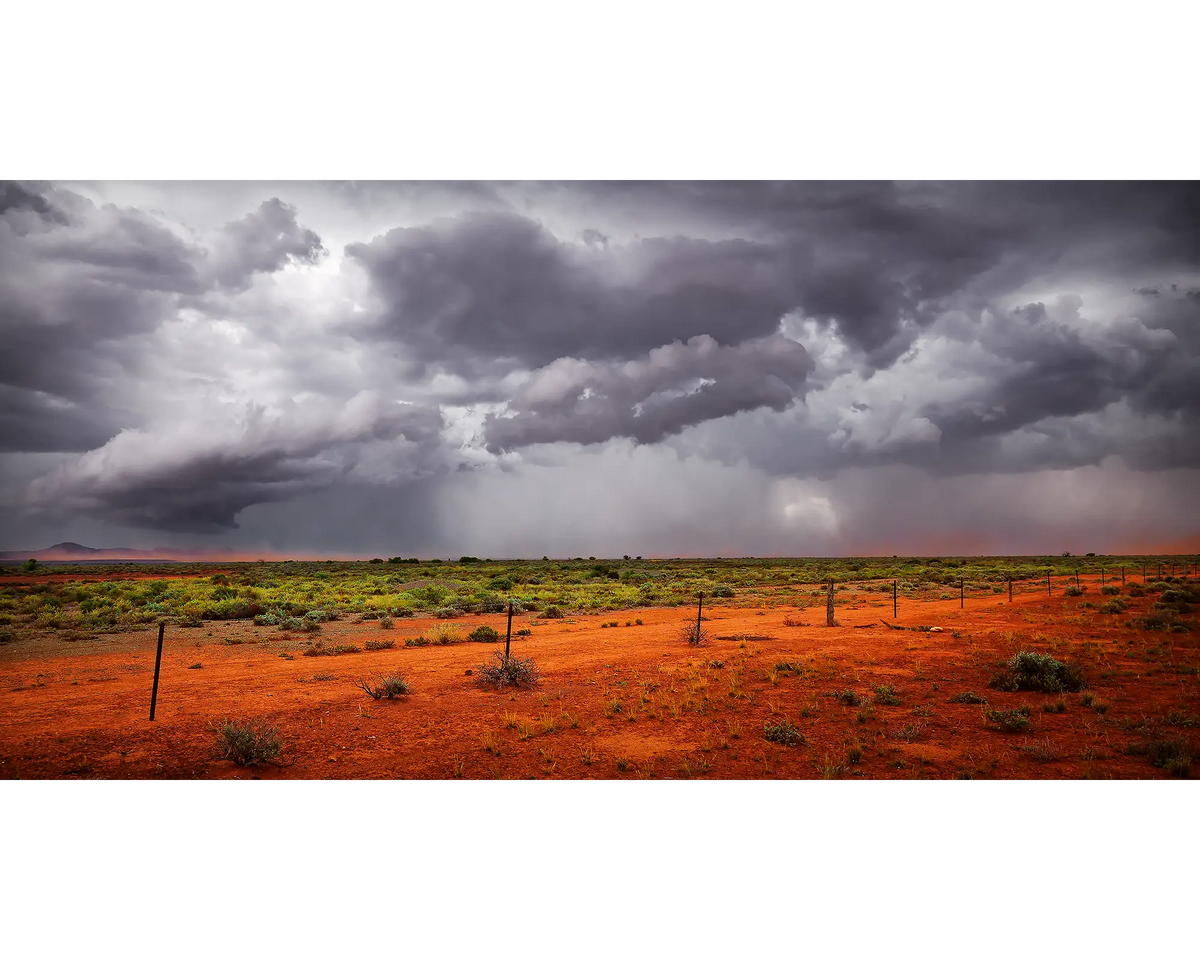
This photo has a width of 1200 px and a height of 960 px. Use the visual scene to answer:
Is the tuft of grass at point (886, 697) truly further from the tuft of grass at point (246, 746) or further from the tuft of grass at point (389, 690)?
the tuft of grass at point (246, 746)

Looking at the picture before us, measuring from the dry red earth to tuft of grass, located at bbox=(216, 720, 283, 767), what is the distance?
0.16 meters

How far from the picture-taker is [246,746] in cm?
735

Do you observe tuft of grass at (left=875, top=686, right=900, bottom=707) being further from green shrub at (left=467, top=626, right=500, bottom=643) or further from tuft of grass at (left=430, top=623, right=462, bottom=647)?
tuft of grass at (left=430, top=623, right=462, bottom=647)

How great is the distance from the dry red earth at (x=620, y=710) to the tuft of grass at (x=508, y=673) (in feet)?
1.20

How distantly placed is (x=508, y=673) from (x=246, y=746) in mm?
4730

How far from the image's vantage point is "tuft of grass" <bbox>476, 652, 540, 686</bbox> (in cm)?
1106

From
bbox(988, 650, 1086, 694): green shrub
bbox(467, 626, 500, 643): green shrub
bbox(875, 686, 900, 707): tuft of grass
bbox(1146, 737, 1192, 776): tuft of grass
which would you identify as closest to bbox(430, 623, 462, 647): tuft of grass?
bbox(467, 626, 500, 643): green shrub

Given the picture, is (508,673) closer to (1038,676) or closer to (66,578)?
(1038,676)

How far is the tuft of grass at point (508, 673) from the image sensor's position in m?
11.1
